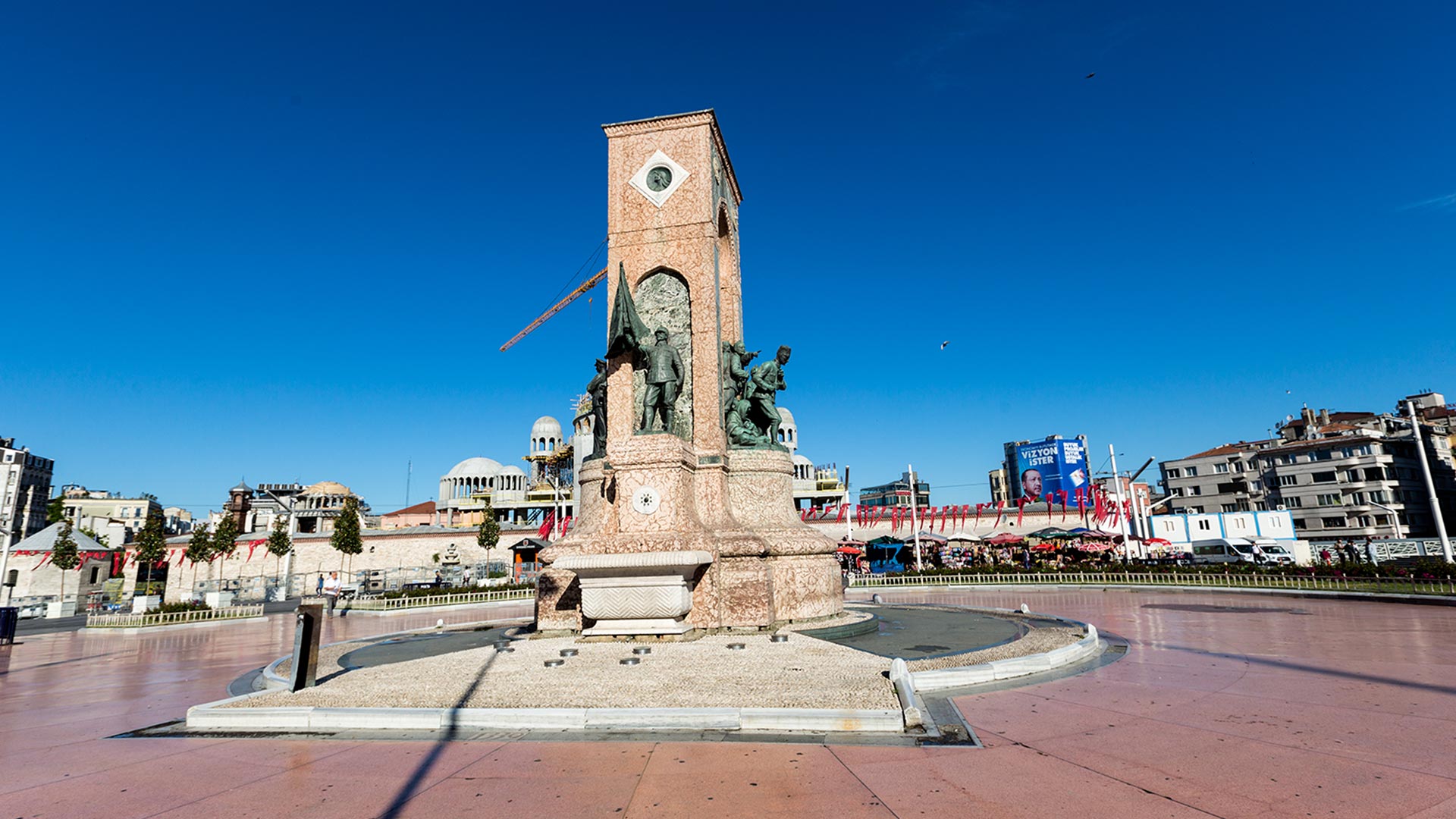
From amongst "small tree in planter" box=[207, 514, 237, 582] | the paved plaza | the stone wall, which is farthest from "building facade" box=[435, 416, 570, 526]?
the paved plaza

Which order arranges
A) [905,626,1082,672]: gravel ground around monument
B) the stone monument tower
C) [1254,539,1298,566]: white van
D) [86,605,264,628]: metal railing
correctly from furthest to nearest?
[1254,539,1298,566]: white van < [86,605,264,628]: metal railing < the stone monument tower < [905,626,1082,672]: gravel ground around monument

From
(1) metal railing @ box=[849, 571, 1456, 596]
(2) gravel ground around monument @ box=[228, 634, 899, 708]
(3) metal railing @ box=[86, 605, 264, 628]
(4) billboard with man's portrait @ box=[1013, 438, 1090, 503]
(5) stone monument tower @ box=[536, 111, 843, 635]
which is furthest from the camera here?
(4) billboard with man's portrait @ box=[1013, 438, 1090, 503]

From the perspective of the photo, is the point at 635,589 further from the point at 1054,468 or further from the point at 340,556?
the point at 1054,468

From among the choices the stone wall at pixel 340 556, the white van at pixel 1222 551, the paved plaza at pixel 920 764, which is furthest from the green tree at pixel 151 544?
the white van at pixel 1222 551

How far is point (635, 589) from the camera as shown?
12102mm

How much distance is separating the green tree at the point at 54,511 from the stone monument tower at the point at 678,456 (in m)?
110

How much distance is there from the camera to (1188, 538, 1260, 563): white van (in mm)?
41125

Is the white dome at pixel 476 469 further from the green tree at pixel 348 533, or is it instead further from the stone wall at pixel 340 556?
the green tree at pixel 348 533

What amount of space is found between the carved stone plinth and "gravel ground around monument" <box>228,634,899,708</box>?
0.62 meters

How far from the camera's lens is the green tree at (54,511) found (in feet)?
307

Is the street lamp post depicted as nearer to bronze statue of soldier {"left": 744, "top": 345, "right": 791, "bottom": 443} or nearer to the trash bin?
bronze statue of soldier {"left": 744, "top": 345, "right": 791, "bottom": 443}

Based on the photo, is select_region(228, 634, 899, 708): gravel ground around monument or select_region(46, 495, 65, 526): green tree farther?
select_region(46, 495, 65, 526): green tree

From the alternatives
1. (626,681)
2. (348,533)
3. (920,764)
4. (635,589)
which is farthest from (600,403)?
(348,533)

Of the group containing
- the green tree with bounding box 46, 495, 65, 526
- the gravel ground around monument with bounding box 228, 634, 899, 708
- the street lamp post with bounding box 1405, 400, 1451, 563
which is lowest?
the gravel ground around monument with bounding box 228, 634, 899, 708
